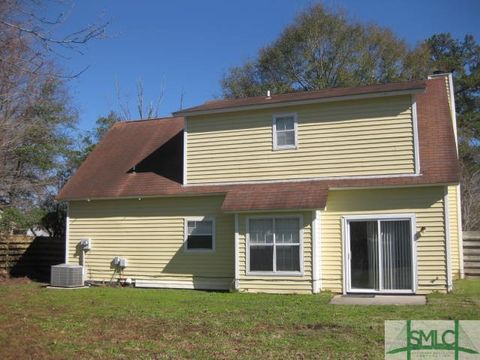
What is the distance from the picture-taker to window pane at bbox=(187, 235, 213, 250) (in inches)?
691

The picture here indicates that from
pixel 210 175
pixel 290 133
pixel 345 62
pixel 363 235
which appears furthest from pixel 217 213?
pixel 345 62

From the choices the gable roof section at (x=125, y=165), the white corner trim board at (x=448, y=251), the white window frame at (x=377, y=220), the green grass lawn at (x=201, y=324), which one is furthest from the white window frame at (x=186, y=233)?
the white corner trim board at (x=448, y=251)

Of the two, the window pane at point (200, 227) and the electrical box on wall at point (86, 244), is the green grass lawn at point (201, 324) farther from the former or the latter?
the electrical box on wall at point (86, 244)

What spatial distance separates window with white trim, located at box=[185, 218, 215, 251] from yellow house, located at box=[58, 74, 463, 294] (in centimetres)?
3

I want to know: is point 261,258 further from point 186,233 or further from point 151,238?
point 151,238

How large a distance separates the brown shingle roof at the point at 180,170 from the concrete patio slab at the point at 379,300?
8.05 ft

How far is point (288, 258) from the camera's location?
15.8m

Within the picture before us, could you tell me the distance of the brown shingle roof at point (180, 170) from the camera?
50.7 feet

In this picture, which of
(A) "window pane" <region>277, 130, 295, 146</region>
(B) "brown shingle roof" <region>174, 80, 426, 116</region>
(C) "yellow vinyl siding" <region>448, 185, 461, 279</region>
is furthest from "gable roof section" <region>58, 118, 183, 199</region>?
(C) "yellow vinyl siding" <region>448, 185, 461, 279</region>

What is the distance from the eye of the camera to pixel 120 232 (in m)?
19.0

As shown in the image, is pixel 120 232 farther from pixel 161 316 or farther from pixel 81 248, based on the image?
pixel 161 316

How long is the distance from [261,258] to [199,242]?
2.42 meters

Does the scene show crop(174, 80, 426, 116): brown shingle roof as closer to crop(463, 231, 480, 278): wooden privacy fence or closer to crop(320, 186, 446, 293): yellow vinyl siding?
crop(320, 186, 446, 293): yellow vinyl siding

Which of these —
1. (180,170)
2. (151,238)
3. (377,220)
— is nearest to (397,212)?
(377,220)
